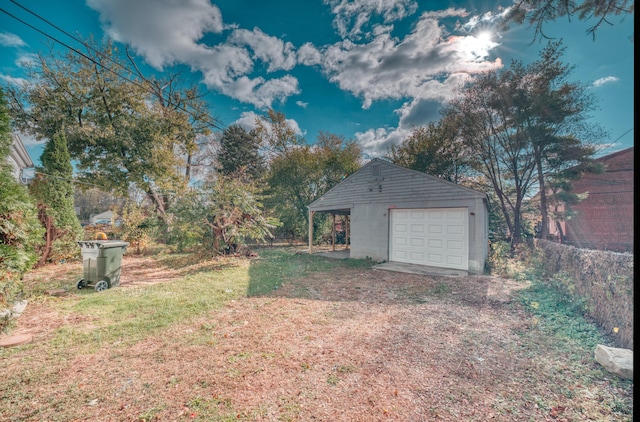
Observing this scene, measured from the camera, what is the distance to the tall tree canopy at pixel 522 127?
10500 millimetres

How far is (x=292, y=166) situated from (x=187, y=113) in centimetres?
733

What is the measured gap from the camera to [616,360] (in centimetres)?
257

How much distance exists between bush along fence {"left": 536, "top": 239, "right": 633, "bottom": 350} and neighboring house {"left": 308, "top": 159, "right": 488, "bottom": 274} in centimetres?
229

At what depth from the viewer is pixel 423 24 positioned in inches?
219

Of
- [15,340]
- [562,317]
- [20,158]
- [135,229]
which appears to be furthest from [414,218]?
[20,158]

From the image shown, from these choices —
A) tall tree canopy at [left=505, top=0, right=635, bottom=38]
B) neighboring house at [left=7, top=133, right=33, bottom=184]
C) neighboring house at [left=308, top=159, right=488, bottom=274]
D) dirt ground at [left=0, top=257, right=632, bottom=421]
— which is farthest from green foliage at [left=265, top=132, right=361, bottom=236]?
tall tree canopy at [left=505, top=0, right=635, bottom=38]

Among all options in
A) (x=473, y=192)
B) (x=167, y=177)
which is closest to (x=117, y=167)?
(x=167, y=177)

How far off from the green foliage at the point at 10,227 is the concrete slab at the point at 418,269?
7.51m

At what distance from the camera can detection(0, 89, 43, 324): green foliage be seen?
2.94 m

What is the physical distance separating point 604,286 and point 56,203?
1338 cm

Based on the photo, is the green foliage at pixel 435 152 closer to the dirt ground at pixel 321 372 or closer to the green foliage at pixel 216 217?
the green foliage at pixel 216 217

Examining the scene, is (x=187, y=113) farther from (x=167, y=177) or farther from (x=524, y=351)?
(x=524, y=351)

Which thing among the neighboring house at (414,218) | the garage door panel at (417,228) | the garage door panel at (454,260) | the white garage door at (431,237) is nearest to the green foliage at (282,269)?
the neighboring house at (414,218)

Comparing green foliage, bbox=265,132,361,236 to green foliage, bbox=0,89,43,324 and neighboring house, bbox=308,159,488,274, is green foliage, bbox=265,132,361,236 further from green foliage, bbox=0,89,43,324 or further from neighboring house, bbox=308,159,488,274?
green foliage, bbox=0,89,43,324
